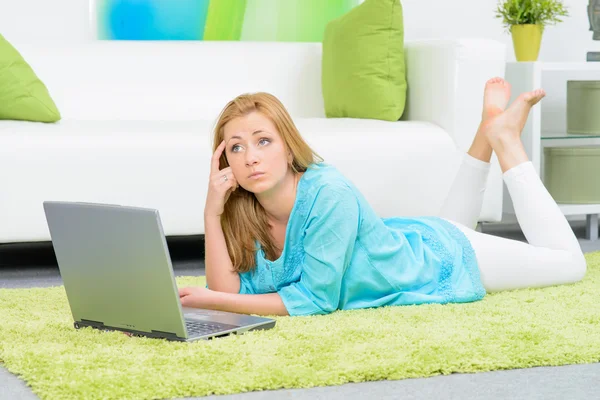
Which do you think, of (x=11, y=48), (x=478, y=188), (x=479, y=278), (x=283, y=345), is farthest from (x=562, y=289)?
(x=11, y=48)

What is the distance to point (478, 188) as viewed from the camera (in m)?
2.53

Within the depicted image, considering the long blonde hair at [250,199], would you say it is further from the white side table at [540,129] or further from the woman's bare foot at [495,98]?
the white side table at [540,129]

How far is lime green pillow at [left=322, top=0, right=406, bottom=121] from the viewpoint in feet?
10.3

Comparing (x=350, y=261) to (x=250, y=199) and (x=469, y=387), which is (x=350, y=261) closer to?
(x=250, y=199)

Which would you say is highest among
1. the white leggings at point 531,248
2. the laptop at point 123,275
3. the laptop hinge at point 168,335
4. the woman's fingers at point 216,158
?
the woman's fingers at point 216,158

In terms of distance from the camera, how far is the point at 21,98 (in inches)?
111

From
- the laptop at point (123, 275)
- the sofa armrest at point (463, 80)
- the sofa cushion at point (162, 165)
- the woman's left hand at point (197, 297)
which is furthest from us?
the sofa armrest at point (463, 80)

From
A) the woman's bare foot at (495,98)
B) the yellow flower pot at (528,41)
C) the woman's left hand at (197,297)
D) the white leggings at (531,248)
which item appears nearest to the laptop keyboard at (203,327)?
the woman's left hand at (197,297)

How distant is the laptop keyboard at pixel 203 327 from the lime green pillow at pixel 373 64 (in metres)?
1.51

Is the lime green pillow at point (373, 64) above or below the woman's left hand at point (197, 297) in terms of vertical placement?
above

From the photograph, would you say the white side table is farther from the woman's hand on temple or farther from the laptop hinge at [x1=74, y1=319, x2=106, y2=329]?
the laptop hinge at [x1=74, y1=319, x2=106, y2=329]

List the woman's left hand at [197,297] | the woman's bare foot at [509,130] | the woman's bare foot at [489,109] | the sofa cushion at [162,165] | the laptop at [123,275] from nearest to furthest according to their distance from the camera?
the laptop at [123,275] → the woman's left hand at [197,297] → the woman's bare foot at [509,130] → the woman's bare foot at [489,109] → the sofa cushion at [162,165]

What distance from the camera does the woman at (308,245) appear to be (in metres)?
1.91

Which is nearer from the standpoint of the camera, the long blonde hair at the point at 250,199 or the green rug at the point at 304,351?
the green rug at the point at 304,351
